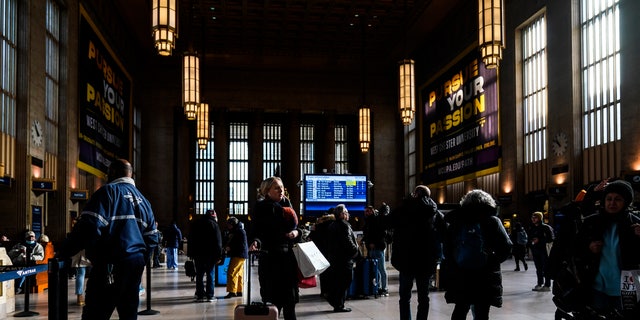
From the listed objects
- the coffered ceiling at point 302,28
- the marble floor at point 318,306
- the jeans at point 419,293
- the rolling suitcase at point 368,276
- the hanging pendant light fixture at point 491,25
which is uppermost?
the coffered ceiling at point 302,28

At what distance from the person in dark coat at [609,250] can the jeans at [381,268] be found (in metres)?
7.05

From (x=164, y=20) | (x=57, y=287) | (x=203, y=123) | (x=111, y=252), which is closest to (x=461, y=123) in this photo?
(x=203, y=123)

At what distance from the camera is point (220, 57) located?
3803 cm

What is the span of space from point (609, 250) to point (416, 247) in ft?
8.52

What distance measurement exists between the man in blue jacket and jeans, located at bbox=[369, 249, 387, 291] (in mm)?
6833

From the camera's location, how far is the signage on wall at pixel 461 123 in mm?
27141

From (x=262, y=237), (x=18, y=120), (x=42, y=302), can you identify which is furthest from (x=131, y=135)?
(x=262, y=237)

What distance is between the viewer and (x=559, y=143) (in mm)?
22266

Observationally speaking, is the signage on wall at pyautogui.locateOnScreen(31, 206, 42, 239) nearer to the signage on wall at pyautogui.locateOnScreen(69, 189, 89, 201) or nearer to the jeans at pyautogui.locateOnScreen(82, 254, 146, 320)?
the signage on wall at pyautogui.locateOnScreen(69, 189, 89, 201)

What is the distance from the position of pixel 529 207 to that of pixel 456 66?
8153 millimetres

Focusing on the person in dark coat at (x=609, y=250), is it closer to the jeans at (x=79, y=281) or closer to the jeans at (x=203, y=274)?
the jeans at (x=203, y=274)

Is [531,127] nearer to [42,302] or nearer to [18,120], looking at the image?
[18,120]

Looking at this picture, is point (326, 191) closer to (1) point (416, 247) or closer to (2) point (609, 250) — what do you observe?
(1) point (416, 247)

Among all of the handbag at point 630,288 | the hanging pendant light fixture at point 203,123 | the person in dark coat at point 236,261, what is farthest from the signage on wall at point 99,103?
the handbag at point 630,288
